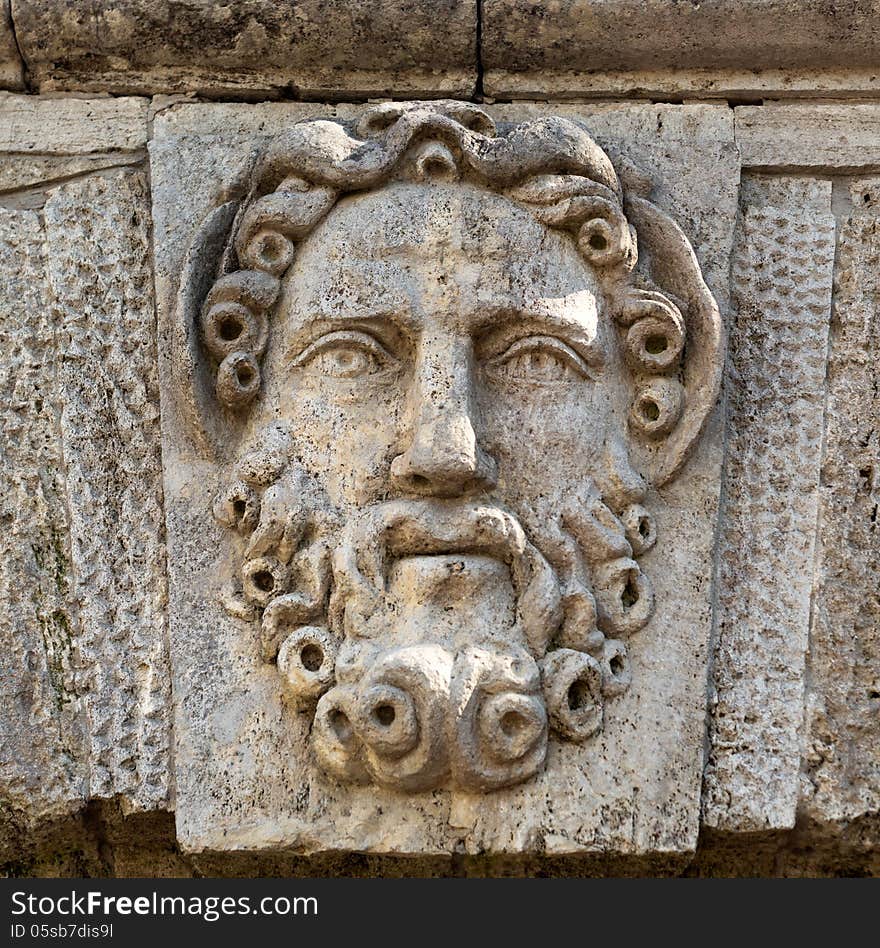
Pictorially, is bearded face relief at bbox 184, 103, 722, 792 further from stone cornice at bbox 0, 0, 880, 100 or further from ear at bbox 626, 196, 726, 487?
stone cornice at bbox 0, 0, 880, 100

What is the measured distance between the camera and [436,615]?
124 inches

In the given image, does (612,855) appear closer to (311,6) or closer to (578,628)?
(578,628)

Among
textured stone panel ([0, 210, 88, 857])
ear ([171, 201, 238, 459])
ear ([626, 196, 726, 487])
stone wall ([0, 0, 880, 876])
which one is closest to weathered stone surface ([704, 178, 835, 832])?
stone wall ([0, 0, 880, 876])

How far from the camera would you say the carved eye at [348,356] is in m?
3.29

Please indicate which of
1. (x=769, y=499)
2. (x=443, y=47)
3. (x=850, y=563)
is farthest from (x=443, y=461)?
(x=443, y=47)

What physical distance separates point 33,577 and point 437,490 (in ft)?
2.50

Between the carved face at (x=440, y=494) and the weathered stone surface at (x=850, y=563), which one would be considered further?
the weathered stone surface at (x=850, y=563)

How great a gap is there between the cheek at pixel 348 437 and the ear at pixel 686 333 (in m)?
0.46

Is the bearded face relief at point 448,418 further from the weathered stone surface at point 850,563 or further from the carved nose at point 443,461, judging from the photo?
the weathered stone surface at point 850,563

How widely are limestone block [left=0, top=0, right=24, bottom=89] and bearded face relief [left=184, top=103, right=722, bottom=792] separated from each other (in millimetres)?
591

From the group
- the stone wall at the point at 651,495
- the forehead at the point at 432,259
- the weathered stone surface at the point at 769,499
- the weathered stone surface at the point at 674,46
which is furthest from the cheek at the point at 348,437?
the weathered stone surface at the point at 674,46

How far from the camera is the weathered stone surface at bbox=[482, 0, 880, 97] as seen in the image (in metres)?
3.54

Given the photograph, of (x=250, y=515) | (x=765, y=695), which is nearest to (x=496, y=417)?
(x=250, y=515)

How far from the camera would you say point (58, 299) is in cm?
347
